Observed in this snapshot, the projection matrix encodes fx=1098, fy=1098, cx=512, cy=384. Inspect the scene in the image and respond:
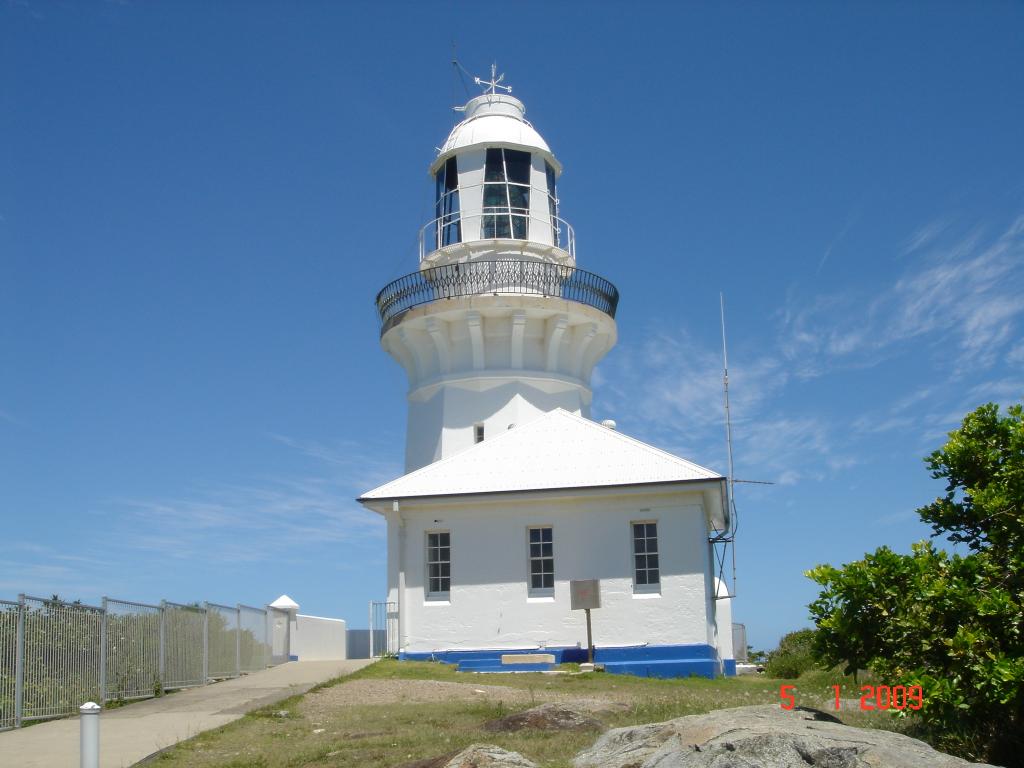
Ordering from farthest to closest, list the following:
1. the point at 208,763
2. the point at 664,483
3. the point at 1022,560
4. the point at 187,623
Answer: the point at 664,483
the point at 187,623
the point at 208,763
the point at 1022,560

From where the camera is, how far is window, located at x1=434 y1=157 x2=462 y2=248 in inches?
1153

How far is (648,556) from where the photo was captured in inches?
870

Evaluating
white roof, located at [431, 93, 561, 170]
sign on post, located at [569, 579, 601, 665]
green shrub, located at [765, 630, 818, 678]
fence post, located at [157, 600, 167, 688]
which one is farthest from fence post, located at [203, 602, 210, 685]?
white roof, located at [431, 93, 561, 170]

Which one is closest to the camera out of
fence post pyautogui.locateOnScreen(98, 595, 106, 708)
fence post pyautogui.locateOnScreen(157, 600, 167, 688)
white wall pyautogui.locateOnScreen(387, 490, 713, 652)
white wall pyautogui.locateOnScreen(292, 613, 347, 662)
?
fence post pyautogui.locateOnScreen(98, 595, 106, 708)

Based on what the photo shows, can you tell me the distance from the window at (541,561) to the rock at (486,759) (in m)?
13.5

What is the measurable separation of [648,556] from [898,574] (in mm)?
13043

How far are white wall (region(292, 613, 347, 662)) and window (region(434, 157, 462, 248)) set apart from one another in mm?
10229

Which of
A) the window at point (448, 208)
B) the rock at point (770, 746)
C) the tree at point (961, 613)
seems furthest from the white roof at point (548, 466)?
the rock at point (770, 746)

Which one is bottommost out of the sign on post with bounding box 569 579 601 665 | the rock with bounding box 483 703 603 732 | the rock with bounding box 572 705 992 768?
the rock with bounding box 483 703 603 732

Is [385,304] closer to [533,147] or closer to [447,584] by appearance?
[533,147]

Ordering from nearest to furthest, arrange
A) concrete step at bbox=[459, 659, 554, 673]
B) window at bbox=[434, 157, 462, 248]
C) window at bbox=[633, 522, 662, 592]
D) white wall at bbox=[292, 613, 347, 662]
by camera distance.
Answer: concrete step at bbox=[459, 659, 554, 673]
window at bbox=[633, 522, 662, 592]
white wall at bbox=[292, 613, 347, 662]
window at bbox=[434, 157, 462, 248]

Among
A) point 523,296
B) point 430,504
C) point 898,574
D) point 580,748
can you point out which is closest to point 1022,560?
point 898,574

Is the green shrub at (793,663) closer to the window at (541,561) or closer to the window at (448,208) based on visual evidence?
the window at (541,561)

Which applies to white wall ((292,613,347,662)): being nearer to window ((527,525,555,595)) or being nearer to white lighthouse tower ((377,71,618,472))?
white lighthouse tower ((377,71,618,472))
